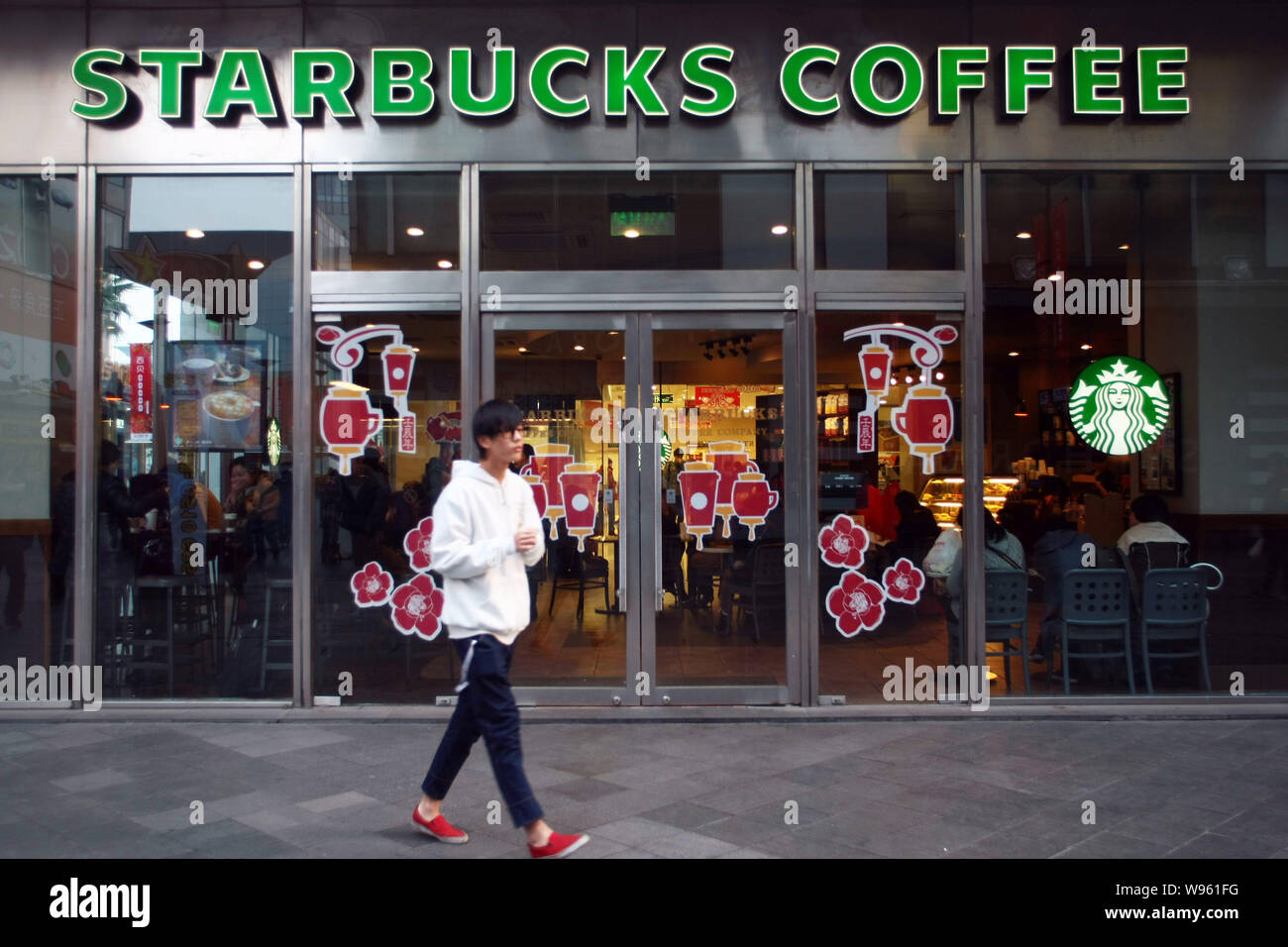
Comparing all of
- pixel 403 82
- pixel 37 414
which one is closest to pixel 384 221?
pixel 403 82

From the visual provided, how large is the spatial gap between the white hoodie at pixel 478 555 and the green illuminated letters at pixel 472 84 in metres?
3.71

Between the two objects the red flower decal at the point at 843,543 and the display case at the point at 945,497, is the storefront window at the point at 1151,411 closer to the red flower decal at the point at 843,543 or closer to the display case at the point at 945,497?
the display case at the point at 945,497

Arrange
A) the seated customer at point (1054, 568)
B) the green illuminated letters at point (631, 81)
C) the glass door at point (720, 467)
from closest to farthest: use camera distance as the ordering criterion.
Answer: the green illuminated letters at point (631, 81)
the glass door at point (720, 467)
the seated customer at point (1054, 568)

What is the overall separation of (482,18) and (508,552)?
4.71 m

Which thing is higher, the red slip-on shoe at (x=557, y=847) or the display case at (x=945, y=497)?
the display case at (x=945, y=497)

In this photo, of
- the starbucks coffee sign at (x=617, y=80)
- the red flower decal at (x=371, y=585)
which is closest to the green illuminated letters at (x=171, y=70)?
the starbucks coffee sign at (x=617, y=80)

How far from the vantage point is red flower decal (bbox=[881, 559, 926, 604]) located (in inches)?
294

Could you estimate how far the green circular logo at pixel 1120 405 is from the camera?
8039 millimetres

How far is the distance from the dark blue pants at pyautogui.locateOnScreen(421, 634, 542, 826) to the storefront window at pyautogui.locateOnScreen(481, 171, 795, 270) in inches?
143

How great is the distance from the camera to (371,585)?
745 cm

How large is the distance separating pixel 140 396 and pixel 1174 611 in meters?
7.88

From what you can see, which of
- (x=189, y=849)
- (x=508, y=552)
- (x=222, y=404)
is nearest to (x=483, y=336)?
(x=222, y=404)

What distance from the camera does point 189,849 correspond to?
181 inches

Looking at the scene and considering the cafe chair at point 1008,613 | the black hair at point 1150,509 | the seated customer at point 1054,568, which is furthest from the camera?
the black hair at point 1150,509
